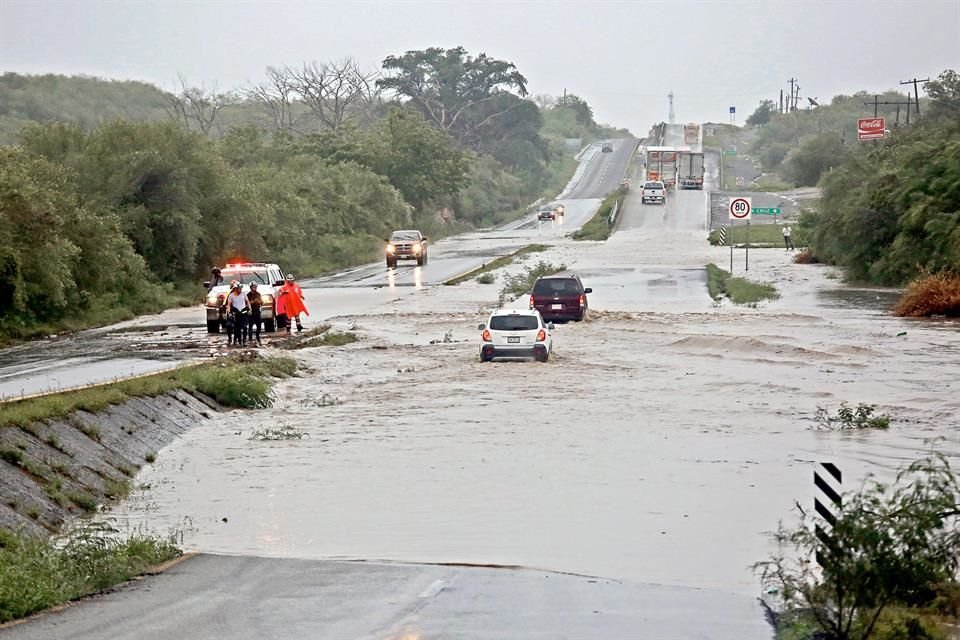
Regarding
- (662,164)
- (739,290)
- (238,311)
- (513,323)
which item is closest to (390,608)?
(513,323)

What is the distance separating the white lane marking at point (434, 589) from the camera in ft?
40.8

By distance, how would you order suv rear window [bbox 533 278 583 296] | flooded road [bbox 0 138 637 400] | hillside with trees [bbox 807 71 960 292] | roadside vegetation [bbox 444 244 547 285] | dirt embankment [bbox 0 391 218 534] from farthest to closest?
roadside vegetation [bbox 444 244 547 285] → hillside with trees [bbox 807 71 960 292] → suv rear window [bbox 533 278 583 296] → flooded road [bbox 0 138 637 400] → dirt embankment [bbox 0 391 218 534]

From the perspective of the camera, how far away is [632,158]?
168 m

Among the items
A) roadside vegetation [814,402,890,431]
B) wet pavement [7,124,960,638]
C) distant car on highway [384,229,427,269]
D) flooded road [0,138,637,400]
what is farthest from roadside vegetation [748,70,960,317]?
distant car on highway [384,229,427,269]

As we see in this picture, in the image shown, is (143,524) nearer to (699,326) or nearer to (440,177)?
(699,326)

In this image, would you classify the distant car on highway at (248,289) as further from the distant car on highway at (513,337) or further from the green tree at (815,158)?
the green tree at (815,158)

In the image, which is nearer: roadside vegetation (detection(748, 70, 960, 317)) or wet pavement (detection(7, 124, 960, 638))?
wet pavement (detection(7, 124, 960, 638))

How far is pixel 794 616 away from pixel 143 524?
8.71 meters

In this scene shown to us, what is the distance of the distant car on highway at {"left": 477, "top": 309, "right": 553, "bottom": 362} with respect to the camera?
31828 millimetres

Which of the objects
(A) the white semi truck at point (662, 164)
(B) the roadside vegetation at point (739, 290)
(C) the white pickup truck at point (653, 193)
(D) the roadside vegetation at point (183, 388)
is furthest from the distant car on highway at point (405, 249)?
(A) the white semi truck at point (662, 164)

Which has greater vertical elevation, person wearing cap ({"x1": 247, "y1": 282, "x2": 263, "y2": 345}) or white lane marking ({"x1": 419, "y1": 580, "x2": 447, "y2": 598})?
person wearing cap ({"x1": 247, "y1": 282, "x2": 263, "y2": 345})

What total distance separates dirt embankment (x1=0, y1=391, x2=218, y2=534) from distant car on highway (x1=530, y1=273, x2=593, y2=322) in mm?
18300

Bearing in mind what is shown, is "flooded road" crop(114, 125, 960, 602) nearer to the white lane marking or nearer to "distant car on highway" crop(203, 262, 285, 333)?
the white lane marking

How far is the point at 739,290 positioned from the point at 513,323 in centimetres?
2039
